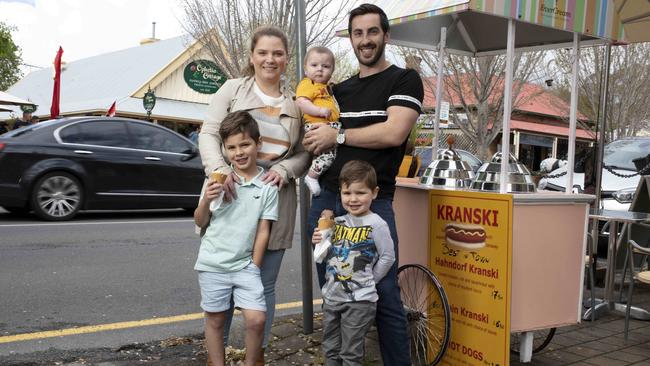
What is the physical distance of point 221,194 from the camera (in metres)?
3.12

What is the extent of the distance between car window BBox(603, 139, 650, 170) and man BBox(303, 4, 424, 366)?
7.39m

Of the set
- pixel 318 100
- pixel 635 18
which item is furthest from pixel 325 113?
pixel 635 18

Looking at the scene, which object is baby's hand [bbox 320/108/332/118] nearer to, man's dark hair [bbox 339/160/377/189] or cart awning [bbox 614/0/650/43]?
man's dark hair [bbox 339/160/377/189]

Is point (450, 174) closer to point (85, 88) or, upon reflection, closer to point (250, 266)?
point (250, 266)

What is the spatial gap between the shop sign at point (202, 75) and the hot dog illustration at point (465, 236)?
21105 millimetres

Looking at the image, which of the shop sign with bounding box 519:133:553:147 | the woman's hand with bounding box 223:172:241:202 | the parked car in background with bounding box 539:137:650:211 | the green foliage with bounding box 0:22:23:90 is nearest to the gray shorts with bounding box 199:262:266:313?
the woman's hand with bounding box 223:172:241:202

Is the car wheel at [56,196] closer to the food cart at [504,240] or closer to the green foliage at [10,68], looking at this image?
the food cart at [504,240]

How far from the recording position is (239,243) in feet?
10.6

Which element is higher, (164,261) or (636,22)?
(636,22)

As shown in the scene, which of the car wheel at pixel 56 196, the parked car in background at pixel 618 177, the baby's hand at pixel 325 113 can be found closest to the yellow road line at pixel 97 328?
the baby's hand at pixel 325 113

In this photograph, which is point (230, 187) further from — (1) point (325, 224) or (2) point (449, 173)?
(2) point (449, 173)

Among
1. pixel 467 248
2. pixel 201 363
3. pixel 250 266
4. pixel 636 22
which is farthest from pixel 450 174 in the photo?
pixel 636 22

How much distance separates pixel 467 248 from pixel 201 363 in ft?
5.85

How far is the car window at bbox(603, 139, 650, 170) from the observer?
9.63 meters
